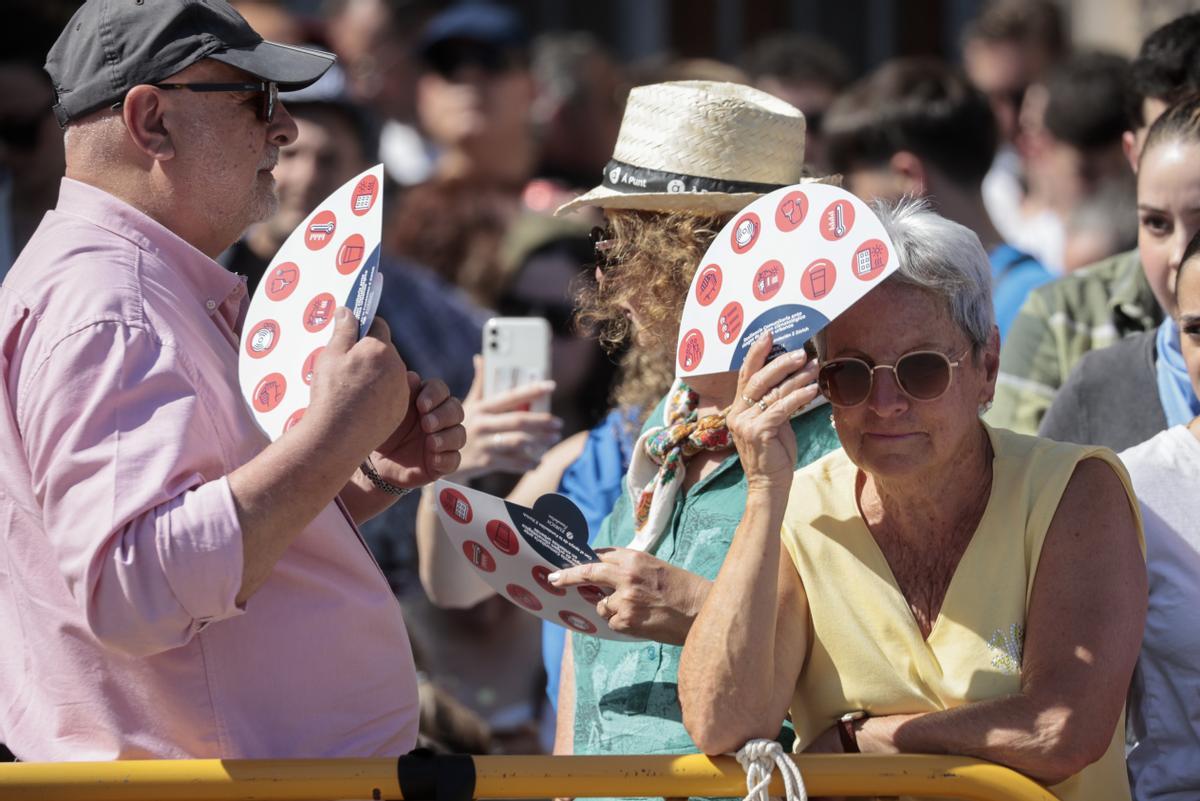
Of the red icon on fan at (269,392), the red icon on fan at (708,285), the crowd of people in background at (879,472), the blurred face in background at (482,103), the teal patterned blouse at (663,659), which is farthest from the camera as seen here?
the blurred face in background at (482,103)

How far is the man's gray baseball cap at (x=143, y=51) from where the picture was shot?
2.45m

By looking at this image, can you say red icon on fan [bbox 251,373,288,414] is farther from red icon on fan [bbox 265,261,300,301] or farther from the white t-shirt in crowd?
the white t-shirt in crowd

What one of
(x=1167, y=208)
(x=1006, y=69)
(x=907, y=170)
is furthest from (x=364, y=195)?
(x=1006, y=69)

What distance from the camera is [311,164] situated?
17.6 feet

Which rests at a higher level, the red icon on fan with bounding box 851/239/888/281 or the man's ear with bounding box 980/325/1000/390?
the red icon on fan with bounding box 851/239/888/281

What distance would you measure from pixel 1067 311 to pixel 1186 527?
122cm

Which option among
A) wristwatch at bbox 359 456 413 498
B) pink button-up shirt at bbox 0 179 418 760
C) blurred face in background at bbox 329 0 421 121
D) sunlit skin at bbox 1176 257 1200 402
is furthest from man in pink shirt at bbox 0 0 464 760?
blurred face in background at bbox 329 0 421 121

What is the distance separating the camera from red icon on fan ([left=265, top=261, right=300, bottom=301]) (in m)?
2.50

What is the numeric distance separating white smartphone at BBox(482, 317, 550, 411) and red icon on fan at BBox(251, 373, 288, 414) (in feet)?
4.62

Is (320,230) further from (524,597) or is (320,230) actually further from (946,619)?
(946,619)

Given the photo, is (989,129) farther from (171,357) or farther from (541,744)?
(171,357)

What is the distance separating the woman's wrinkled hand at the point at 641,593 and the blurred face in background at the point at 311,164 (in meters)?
2.93

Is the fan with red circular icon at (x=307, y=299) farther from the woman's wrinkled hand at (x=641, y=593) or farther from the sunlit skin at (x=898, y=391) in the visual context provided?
the sunlit skin at (x=898, y=391)

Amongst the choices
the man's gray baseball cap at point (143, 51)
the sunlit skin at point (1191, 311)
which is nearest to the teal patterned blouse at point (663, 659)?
the sunlit skin at point (1191, 311)
